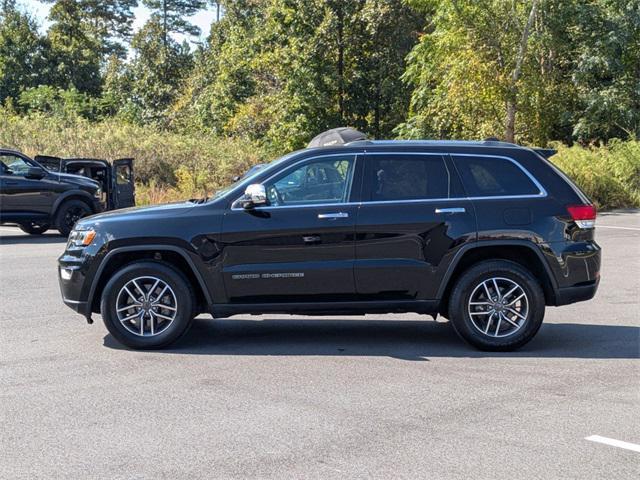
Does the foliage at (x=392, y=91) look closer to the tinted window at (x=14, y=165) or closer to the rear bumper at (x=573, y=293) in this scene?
the tinted window at (x=14, y=165)

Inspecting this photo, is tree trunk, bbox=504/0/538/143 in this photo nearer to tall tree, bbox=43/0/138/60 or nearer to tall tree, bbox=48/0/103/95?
tall tree, bbox=48/0/103/95

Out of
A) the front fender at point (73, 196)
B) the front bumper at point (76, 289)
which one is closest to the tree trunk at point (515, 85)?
the front fender at point (73, 196)

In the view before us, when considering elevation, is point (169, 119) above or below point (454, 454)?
above

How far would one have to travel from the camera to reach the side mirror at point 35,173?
1851 centimetres

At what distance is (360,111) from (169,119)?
47.2 ft

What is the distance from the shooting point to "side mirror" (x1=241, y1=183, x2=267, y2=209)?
27.0ft

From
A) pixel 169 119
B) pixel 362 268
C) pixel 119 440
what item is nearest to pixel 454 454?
pixel 119 440

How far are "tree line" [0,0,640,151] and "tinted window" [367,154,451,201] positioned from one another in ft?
77.0

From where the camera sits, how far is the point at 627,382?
286 inches

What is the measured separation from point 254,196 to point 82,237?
161 centimetres

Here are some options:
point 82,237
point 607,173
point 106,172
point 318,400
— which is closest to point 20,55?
point 106,172

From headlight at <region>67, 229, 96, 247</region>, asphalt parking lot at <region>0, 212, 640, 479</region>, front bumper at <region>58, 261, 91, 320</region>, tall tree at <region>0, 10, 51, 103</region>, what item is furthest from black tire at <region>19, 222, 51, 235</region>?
tall tree at <region>0, 10, 51, 103</region>

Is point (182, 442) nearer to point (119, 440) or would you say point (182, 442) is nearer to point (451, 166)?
point (119, 440)

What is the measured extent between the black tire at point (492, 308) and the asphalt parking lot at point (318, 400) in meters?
0.24
